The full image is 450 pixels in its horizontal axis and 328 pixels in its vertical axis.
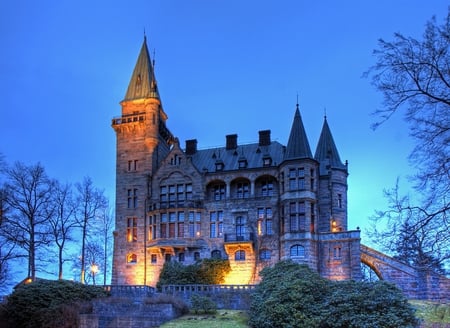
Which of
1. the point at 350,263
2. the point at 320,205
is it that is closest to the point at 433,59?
the point at 350,263

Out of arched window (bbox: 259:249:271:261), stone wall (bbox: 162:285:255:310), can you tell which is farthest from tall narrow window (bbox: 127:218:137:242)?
stone wall (bbox: 162:285:255:310)

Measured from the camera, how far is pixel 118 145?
52594 mm

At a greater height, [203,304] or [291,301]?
Result: [291,301]

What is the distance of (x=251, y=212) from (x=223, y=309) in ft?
42.0

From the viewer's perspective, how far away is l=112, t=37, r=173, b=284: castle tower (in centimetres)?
4953

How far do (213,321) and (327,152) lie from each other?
23529 mm

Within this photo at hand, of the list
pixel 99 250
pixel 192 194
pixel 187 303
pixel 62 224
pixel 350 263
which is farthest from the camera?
pixel 99 250

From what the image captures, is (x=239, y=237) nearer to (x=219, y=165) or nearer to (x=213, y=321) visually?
(x=219, y=165)

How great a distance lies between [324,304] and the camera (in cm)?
2658

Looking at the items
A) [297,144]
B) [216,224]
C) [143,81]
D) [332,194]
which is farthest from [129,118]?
[332,194]

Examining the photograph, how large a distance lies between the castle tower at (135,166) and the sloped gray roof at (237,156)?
3948 mm

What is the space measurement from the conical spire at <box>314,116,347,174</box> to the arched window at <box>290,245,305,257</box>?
26.1ft

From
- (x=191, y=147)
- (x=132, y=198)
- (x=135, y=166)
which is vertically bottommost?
(x=132, y=198)

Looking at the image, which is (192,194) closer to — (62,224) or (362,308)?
(62,224)
